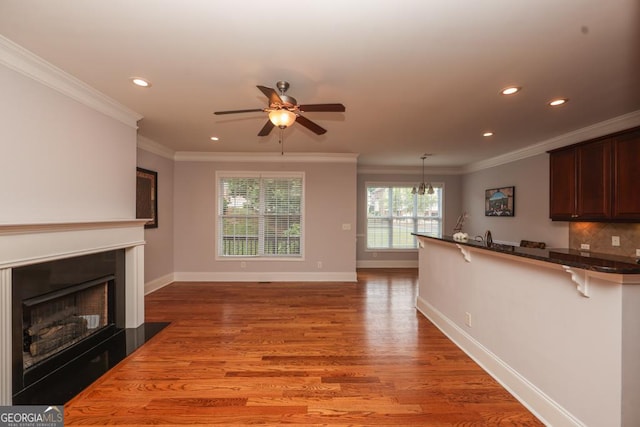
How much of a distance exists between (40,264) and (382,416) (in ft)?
9.42

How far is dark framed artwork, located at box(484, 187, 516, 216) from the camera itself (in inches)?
199

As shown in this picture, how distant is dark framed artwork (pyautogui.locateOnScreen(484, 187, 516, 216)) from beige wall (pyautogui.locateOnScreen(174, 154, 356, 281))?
2967 mm

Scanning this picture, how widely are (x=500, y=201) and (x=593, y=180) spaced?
205cm

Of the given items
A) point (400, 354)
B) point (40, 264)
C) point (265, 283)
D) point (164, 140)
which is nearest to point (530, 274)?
point (400, 354)

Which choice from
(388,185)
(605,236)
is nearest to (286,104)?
(605,236)

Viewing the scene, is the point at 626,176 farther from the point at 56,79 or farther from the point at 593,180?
the point at 56,79

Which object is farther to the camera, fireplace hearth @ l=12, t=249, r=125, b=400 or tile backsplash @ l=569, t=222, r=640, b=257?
tile backsplash @ l=569, t=222, r=640, b=257

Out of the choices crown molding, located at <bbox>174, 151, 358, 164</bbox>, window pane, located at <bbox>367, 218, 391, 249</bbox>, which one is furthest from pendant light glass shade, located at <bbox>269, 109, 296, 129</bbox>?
window pane, located at <bbox>367, 218, 391, 249</bbox>

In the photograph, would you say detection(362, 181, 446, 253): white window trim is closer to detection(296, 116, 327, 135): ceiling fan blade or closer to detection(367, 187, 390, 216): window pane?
detection(367, 187, 390, 216): window pane

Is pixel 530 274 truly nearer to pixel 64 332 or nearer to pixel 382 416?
pixel 382 416

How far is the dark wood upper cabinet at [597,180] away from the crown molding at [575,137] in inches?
10.3

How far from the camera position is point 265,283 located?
5207 millimetres
